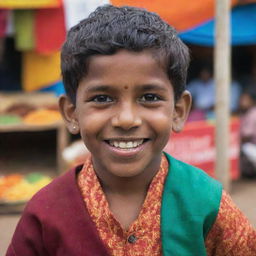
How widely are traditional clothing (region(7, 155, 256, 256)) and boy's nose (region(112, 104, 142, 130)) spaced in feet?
1.01

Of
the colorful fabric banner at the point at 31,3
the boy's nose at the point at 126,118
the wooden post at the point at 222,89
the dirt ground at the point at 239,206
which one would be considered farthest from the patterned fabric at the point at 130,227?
the colorful fabric banner at the point at 31,3

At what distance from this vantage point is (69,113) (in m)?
1.83

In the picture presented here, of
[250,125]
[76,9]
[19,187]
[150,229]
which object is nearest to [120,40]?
[150,229]

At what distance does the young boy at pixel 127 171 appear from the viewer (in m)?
1.61

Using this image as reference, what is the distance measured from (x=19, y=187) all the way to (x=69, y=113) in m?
3.41

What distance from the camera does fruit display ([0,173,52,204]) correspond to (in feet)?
16.3

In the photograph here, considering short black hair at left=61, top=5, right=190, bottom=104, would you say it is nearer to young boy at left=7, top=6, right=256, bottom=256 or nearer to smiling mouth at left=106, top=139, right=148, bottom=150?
young boy at left=7, top=6, right=256, bottom=256

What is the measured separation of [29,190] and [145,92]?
3625mm

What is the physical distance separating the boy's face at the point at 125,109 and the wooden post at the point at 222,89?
314 centimetres

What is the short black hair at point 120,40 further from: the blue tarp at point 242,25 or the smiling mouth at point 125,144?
the blue tarp at point 242,25

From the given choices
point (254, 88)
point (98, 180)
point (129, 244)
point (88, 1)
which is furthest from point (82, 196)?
point (254, 88)

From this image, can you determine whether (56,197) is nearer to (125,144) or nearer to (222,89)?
(125,144)

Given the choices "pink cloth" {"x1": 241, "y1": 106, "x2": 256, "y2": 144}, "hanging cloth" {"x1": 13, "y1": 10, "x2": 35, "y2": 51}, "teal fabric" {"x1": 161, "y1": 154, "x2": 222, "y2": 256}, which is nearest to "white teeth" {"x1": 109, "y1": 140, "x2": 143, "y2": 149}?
"teal fabric" {"x1": 161, "y1": 154, "x2": 222, "y2": 256}

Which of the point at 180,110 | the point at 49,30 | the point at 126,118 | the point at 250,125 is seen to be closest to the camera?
the point at 126,118
